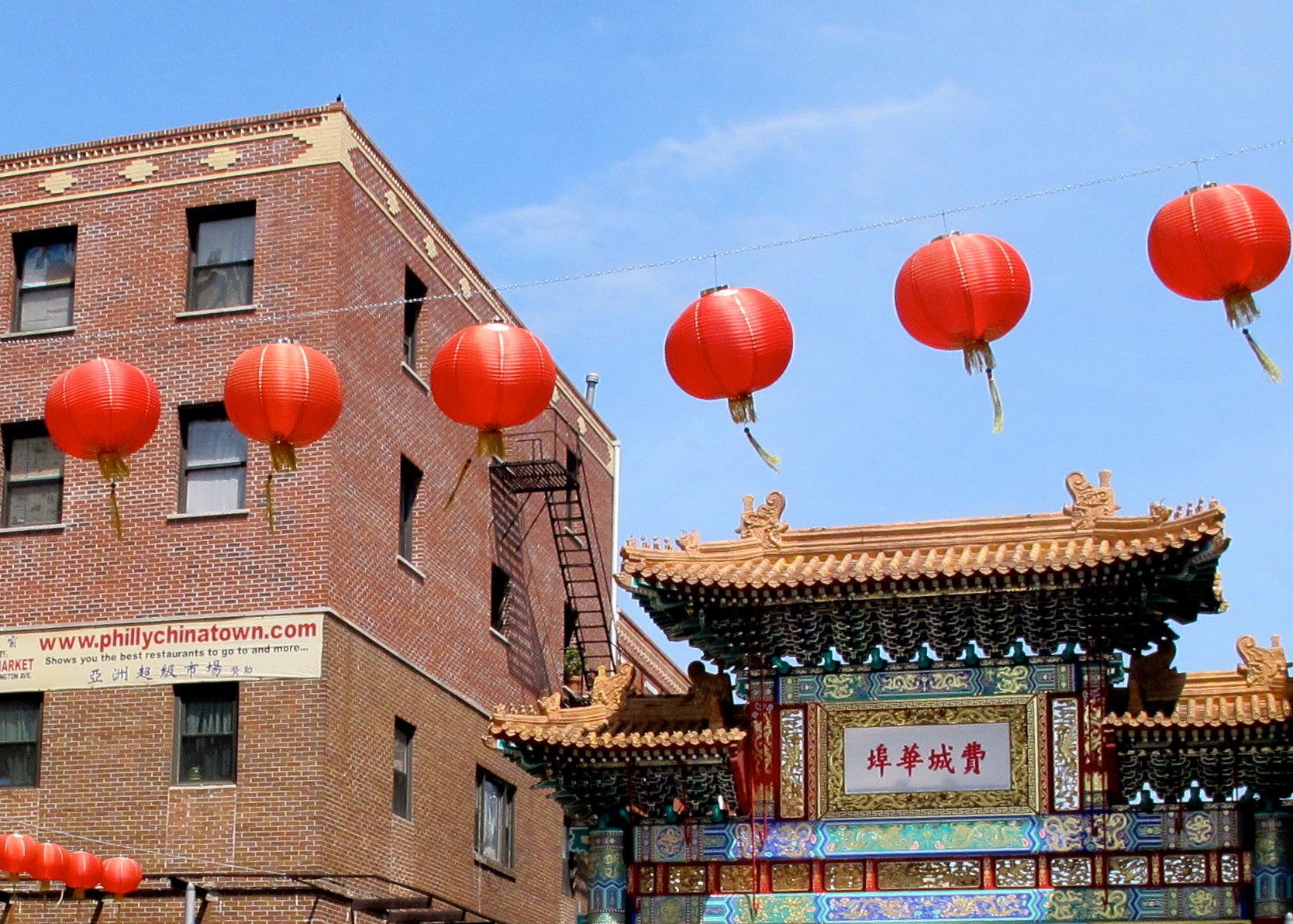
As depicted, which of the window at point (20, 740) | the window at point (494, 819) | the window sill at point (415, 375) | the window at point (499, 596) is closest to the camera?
the window at point (20, 740)

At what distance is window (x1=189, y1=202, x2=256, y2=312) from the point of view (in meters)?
26.0

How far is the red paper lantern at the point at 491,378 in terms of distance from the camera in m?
Answer: 16.5

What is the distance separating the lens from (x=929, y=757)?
20172 mm

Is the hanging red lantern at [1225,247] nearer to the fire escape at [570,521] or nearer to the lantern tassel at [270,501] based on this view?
the lantern tassel at [270,501]

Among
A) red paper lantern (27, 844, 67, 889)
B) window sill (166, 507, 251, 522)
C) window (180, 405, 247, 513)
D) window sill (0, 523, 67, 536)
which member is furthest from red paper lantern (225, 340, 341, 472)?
window sill (0, 523, 67, 536)

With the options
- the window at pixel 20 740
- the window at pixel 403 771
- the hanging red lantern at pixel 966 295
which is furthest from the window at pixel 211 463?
the hanging red lantern at pixel 966 295

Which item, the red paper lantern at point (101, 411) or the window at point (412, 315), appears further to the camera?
the window at point (412, 315)

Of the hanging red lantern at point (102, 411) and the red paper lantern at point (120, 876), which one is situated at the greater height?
the hanging red lantern at point (102, 411)

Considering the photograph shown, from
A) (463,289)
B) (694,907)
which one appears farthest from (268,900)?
(463,289)

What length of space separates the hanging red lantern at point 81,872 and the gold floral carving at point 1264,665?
1221 centimetres

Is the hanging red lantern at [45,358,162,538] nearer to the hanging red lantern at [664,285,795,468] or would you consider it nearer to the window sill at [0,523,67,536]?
the hanging red lantern at [664,285,795,468]

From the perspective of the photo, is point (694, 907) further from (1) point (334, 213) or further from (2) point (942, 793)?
(1) point (334, 213)

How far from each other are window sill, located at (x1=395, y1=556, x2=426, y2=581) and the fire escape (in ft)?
12.2

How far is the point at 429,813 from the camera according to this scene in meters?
26.6
